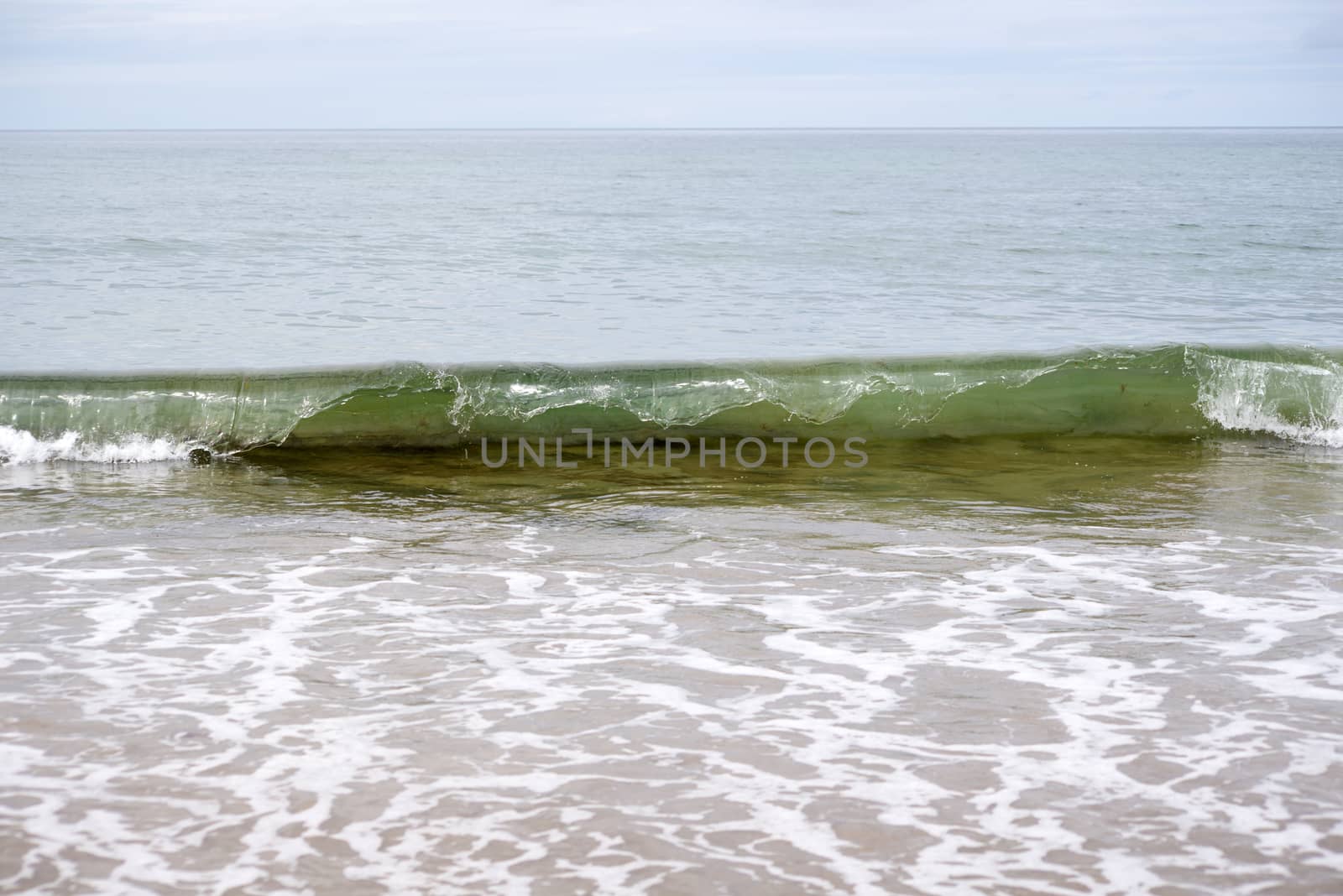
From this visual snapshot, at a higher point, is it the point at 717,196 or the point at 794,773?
the point at 717,196

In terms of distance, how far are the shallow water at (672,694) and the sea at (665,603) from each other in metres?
0.02

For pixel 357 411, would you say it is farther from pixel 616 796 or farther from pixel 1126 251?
pixel 1126 251

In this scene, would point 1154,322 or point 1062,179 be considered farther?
point 1062,179

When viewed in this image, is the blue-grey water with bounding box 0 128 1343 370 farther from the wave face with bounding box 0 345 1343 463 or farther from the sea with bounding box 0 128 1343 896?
the wave face with bounding box 0 345 1343 463

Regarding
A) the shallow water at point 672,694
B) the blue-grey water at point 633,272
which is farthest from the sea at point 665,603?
the blue-grey water at point 633,272

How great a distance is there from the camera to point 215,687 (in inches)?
142

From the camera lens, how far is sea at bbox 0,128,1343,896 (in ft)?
9.14

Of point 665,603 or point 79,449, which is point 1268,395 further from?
point 79,449

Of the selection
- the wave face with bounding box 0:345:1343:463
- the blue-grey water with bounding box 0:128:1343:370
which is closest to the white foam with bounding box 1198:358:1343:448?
the wave face with bounding box 0:345:1343:463

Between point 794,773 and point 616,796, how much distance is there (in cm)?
45

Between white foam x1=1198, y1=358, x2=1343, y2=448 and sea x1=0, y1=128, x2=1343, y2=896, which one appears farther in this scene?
white foam x1=1198, y1=358, x2=1343, y2=448

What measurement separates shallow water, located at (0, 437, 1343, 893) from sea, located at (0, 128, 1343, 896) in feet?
0.05

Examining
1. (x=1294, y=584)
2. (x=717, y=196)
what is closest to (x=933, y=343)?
(x=1294, y=584)

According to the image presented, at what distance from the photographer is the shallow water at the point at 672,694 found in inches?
107
